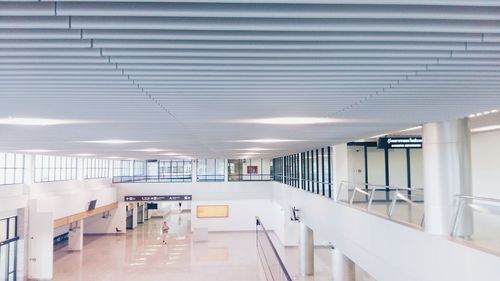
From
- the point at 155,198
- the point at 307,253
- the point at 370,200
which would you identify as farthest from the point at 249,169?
the point at 370,200

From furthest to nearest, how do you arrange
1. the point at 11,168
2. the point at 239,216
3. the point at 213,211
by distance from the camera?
the point at 239,216
the point at 213,211
the point at 11,168

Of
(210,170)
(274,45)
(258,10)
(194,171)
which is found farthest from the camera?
(210,170)

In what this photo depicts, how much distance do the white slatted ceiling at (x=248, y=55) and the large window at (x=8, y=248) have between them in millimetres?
12671

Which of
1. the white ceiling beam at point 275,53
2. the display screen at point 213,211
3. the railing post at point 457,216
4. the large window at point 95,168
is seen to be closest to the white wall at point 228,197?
the display screen at point 213,211

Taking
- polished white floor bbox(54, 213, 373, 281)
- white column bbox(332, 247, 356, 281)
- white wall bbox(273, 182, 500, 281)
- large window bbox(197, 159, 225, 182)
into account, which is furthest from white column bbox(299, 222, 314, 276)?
large window bbox(197, 159, 225, 182)

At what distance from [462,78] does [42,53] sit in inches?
147

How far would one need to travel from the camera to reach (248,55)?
310cm

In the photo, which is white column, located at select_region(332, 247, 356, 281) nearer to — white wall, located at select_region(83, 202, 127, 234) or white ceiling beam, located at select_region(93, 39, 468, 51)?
white ceiling beam, located at select_region(93, 39, 468, 51)

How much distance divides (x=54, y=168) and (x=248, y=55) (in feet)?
70.4

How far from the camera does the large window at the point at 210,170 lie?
3017 centimetres

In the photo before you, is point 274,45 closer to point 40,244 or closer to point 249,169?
point 40,244

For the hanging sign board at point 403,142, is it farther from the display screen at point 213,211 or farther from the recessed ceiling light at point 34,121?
the display screen at point 213,211

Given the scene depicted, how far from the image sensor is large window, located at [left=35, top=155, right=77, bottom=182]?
19.7 metres

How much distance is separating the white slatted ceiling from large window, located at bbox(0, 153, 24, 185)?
43.7ft
